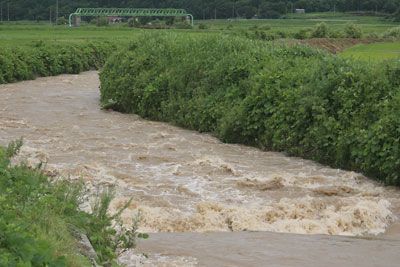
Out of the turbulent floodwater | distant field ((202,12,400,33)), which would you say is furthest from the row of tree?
the turbulent floodwater

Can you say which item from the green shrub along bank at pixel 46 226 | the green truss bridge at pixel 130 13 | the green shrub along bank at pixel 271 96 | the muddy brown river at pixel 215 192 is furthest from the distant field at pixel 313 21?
the green shrub along bank at pixel 46 226

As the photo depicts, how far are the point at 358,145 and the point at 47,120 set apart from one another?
984cm

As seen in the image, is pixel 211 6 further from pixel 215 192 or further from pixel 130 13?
pixel 215 192

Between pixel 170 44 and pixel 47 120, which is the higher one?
pixel 170 44

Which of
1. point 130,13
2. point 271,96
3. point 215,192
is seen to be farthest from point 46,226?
→ point 130,13

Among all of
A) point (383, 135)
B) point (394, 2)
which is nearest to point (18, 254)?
point (383, 135)

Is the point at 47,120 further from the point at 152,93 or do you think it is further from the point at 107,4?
the point at 107,4

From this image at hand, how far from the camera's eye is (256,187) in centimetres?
1247

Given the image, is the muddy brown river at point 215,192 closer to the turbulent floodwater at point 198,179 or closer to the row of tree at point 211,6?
the turbulent floodwater at point 198,179

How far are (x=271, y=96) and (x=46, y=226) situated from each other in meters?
10.7

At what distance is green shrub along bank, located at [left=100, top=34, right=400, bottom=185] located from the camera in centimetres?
1407

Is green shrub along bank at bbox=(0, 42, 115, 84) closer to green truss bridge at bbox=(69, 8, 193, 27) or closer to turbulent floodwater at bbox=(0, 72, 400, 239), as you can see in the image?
turbulent floodwater at bbox=(0, 72, 400, 239)

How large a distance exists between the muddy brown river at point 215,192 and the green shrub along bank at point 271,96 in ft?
1.43

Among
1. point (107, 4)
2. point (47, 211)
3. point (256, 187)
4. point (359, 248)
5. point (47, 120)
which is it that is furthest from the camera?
point (107, 4)
